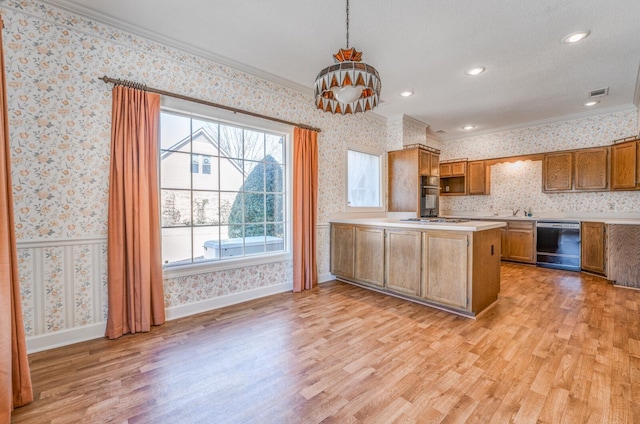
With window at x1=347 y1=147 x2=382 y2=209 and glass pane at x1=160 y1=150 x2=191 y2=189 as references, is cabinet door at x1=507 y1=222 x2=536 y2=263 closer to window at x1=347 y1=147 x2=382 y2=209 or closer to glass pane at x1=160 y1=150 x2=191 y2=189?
window at x1=347 y1=147 x2=382 y2=209

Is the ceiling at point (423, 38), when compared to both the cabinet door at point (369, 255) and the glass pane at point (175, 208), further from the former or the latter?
the cabinet door at point (369, 255)

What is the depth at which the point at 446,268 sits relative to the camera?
10.2ft

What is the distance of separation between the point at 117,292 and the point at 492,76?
490 cm

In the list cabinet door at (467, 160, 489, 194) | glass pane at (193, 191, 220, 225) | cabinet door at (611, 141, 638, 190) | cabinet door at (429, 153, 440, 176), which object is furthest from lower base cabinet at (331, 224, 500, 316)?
cabinet door at (467, 160, 489, 194)

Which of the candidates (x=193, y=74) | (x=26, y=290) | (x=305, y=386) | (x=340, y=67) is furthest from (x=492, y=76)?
(x=26, y=290)

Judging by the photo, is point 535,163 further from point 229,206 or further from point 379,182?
point 229,206

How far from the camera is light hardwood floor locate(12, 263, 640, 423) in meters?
1.65

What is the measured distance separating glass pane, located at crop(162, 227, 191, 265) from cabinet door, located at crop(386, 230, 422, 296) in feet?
7.98

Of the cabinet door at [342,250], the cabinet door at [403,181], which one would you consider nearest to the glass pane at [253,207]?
the cabinet door at [342,250]

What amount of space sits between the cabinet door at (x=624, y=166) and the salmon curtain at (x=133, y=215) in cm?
676

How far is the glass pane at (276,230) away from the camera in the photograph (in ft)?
12.7

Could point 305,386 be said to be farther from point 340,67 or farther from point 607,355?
point 607,355

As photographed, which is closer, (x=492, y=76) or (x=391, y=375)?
(x=391, y=375)

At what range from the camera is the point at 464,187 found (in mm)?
6766
